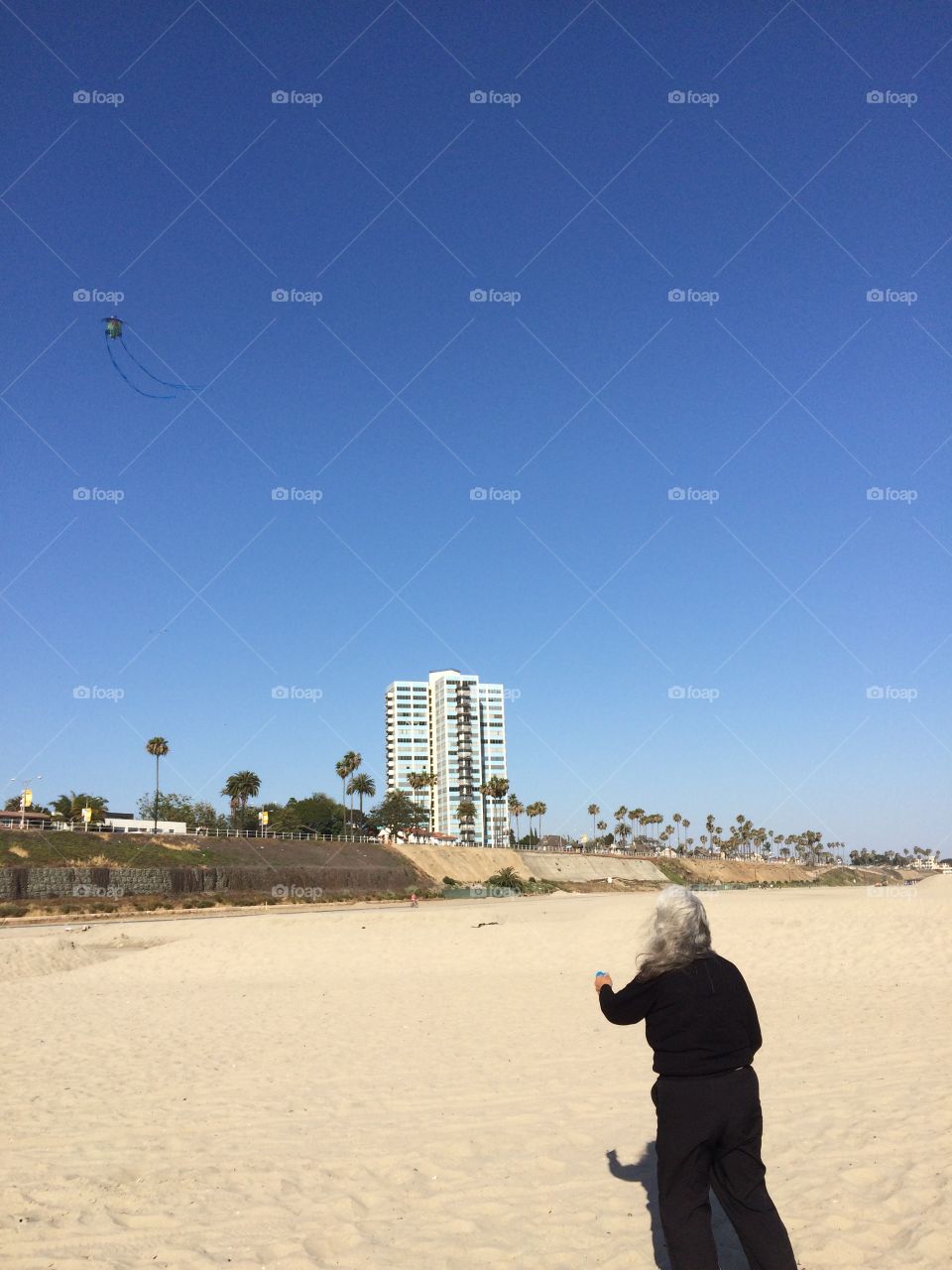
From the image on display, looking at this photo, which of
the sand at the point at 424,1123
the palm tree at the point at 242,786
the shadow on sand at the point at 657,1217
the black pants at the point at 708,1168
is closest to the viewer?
the black pants at the point at 708,1168

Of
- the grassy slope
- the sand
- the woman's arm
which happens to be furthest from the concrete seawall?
the woman's arm

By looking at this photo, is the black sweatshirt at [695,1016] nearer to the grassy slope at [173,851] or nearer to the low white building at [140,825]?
the grassy slope at [173,851]

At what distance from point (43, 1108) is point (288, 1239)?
4788 mm

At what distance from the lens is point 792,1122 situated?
323 inches

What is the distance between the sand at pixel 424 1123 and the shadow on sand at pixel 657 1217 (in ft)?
0.10

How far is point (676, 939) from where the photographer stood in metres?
4.48

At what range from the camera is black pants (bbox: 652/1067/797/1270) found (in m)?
4.24

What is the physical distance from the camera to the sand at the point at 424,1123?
5.86 metres

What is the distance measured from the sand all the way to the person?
143 cm

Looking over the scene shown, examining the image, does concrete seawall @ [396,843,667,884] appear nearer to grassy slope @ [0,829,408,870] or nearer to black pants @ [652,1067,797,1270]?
grassy slope @ [0,829,408,870]

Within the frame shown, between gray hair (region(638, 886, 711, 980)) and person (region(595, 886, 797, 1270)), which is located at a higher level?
gray hair (region(638, 886, 711, 980))

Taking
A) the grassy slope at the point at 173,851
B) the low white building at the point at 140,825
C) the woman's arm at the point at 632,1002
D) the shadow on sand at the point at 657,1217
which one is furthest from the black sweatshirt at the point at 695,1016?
the low white building at the point at 140,825

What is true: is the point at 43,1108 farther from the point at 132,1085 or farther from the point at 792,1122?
the point at 792,1122

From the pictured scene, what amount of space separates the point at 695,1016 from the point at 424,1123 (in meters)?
5.35
